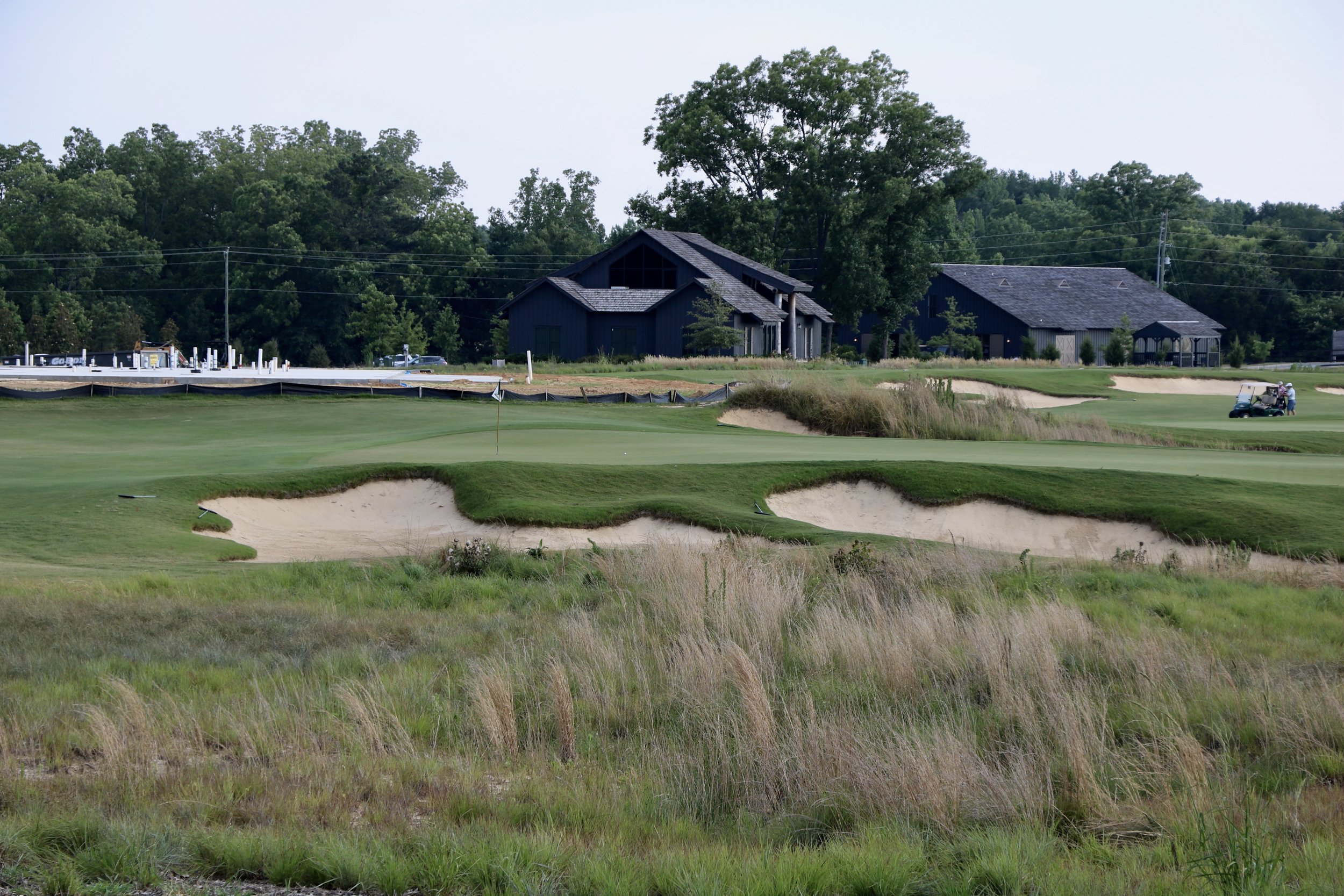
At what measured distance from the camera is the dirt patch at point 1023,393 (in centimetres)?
4134

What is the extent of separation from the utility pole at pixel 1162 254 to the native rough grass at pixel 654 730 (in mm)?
79700

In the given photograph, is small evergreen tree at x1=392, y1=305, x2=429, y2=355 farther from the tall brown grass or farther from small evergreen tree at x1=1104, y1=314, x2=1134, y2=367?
the tall brown grass

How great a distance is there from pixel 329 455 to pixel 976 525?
11720mm

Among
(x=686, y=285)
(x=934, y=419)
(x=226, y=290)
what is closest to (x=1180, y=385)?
(x=686, y=285)

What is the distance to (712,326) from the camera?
5762cm

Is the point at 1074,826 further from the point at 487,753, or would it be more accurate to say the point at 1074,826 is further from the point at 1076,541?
the point at 1076,541

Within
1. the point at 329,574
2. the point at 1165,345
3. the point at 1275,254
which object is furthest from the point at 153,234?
the point at 329,574

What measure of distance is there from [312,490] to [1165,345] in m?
68.2

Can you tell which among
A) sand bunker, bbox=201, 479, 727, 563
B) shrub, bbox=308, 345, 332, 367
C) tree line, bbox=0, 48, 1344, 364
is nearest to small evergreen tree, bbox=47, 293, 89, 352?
tree line, bbox=0, 48, 1344, 364

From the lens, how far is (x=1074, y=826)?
21.6ft

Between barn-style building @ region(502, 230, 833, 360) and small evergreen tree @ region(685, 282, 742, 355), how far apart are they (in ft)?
1.68

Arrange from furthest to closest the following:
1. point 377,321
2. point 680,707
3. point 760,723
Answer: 1. point 377,321
2. point 680,707
3. point 760,723

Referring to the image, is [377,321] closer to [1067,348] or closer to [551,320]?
[551,320]

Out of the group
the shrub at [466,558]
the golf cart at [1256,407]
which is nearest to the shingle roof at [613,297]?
the golf cart at [1256,407]
